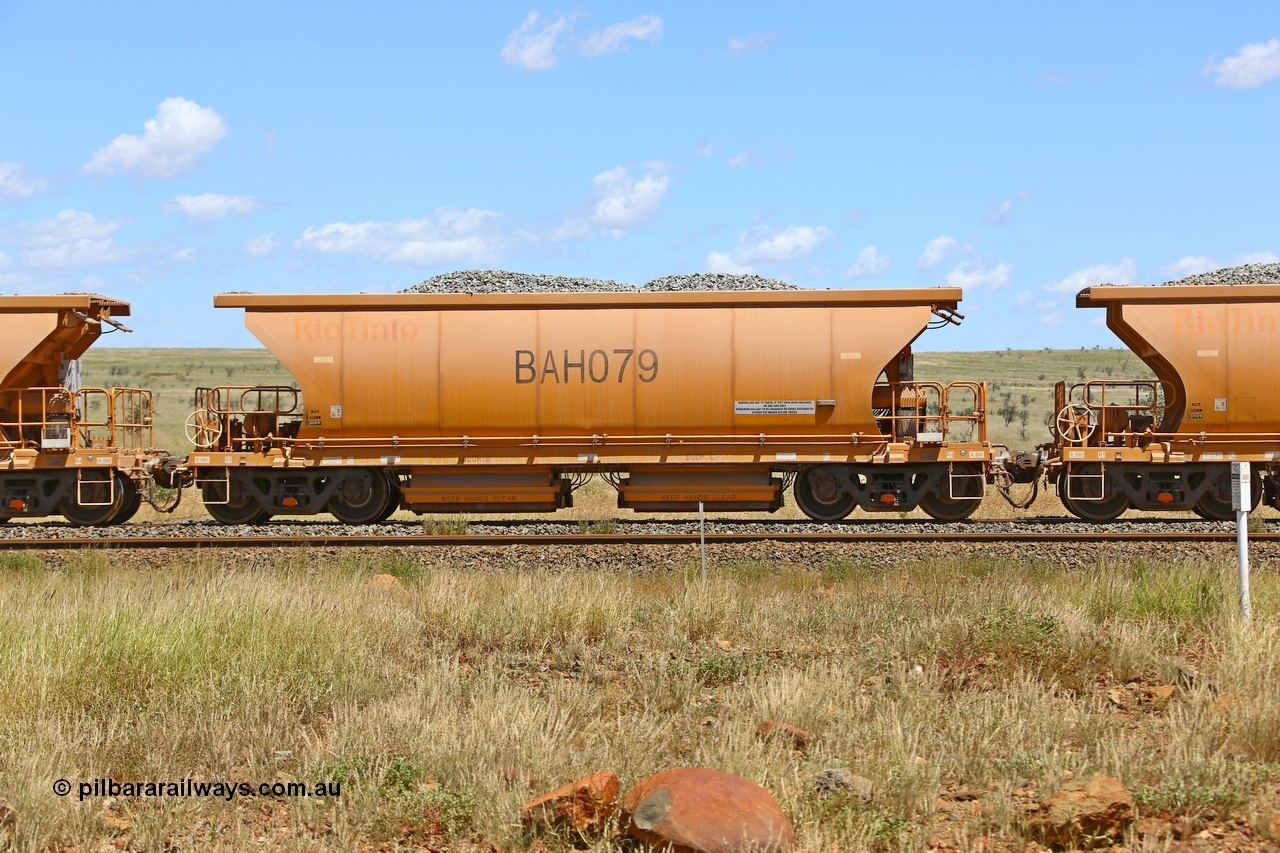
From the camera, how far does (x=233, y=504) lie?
16812mm

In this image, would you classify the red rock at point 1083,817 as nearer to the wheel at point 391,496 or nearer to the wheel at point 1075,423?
the wheel at point 1075,423

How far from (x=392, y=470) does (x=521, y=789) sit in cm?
1179

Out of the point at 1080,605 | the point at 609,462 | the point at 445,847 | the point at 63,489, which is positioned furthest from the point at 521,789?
the point at 63,489

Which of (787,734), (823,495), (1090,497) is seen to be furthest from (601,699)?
(1090,497)

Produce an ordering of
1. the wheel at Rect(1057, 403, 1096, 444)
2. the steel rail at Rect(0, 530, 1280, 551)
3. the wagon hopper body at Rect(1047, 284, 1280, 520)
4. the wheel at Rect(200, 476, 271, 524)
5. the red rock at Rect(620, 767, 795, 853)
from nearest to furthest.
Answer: the red rock at Rect(620, 767, 795, 853), the steel rail at Rect(0, 530, 1280, 551), the wagon hopper body at Rect(1047, 284, 1280, 520), the wheel at Rect(1057, 403, 1096, 444), the wheel at Rect(200, 476, 271, 524)

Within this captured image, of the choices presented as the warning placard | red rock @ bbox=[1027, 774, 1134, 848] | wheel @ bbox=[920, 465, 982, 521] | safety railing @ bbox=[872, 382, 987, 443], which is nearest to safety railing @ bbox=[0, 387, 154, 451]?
the warning placard

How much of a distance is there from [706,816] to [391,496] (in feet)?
42.0

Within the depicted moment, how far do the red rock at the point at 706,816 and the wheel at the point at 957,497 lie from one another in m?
11.9

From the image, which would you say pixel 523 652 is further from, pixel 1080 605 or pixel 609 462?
pixel 609 462

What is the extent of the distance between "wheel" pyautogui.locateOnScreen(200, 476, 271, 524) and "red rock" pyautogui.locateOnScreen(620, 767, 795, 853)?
42.7ft

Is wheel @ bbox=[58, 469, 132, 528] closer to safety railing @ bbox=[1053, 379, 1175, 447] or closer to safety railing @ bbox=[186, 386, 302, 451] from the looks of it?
safety railing @ bbox=[186, 386, 302, 451]

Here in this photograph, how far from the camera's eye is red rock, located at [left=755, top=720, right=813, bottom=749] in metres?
6.24

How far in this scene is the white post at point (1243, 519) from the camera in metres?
8.52

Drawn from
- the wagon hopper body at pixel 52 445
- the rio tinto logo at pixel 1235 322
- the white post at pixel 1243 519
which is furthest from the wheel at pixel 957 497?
the wagon hopper body at pixel 52 445
